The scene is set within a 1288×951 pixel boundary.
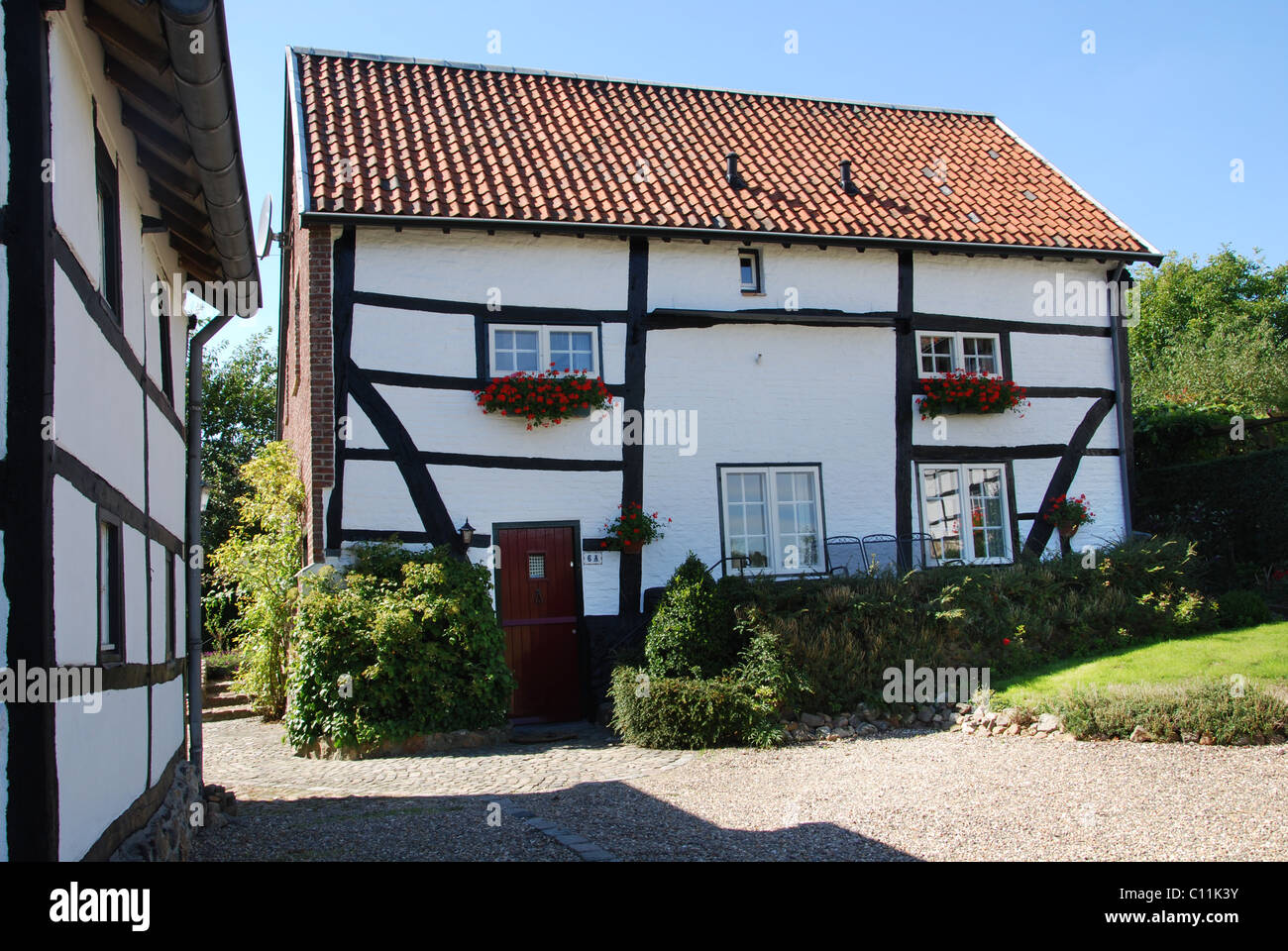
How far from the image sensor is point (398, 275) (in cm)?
1197

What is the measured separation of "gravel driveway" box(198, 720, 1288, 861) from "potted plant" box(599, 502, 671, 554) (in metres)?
2.73

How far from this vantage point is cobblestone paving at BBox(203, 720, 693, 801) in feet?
27.7

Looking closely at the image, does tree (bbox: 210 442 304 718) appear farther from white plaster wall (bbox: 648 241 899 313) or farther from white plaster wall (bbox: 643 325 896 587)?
white plaster wall (bbox: 648 241 899 313)

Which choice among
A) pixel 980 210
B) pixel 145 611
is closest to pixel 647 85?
pixel 980 210

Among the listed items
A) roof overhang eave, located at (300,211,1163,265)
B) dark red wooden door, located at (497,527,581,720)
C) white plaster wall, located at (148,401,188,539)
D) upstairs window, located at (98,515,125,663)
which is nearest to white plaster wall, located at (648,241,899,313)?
roof overhang eave, located at (300,211,1163,265)

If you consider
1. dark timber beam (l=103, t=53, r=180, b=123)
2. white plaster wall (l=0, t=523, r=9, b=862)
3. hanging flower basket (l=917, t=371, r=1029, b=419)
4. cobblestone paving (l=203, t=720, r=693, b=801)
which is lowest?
cobblestone paving (l=203, t=720, r=693, b=801)

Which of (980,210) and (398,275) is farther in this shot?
(980,210)

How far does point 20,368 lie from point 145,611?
3.23 m

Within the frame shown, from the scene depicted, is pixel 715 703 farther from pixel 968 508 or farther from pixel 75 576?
pixel 75 576

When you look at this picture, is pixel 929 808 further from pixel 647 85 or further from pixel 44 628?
pixel 647 85

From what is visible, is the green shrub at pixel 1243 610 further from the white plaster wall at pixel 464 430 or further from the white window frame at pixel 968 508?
the white plaster wall at pixel 464 430

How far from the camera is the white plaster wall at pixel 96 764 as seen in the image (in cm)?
423

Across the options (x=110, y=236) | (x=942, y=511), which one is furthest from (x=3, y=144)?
(x=942, y=511)

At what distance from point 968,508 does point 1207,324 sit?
2440cm
